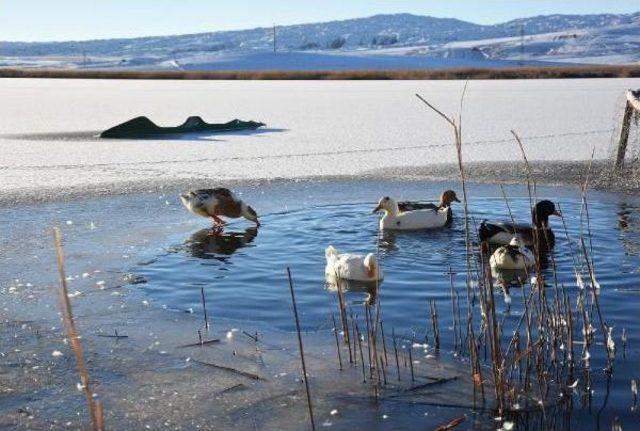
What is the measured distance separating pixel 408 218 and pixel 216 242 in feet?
5.53

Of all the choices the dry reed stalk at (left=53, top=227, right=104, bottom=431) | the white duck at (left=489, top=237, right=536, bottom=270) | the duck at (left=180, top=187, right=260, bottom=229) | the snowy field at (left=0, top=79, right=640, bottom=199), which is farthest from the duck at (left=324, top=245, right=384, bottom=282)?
the snowy field at (left=0, top=79, right=640, bottom=199)

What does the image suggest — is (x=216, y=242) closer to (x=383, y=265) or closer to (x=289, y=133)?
(x=383, y=265)

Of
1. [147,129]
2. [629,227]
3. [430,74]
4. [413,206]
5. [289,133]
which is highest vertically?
[430,74]

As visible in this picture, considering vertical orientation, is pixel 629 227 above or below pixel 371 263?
below

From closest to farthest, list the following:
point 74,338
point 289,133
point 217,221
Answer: point 74,338 → point 217,221 → point 289,133

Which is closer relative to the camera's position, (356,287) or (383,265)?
(356,287)

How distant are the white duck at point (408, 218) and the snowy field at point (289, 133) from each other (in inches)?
133

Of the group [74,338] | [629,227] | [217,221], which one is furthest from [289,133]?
[74,338]

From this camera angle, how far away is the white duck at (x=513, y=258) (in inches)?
267

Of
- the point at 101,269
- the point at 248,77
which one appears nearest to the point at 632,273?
the point at 101,269

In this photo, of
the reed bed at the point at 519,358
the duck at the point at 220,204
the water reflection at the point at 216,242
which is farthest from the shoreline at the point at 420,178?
the reed bed at the point at 519,358

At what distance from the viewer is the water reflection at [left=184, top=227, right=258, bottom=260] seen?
766 cm

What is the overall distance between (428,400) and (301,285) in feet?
7.87

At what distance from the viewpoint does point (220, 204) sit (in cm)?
862
